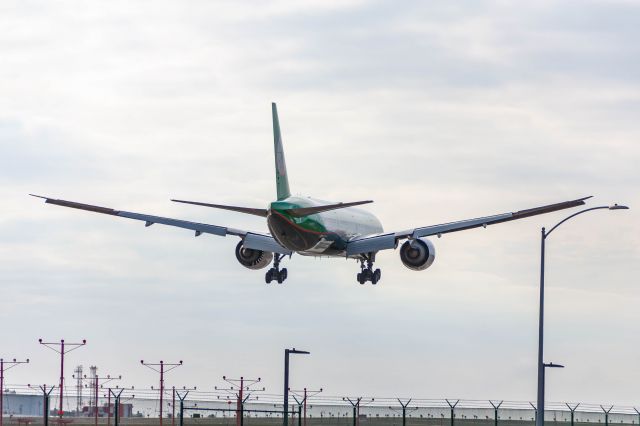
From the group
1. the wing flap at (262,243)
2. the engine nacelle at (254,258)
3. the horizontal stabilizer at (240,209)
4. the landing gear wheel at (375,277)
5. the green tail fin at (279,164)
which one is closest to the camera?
the horizontal stabilizer at (240,209)

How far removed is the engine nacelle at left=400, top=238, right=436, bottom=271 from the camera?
86.9m

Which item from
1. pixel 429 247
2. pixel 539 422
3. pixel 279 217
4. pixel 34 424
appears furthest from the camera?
pixel 34 424

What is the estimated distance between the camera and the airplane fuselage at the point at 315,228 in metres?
79.6

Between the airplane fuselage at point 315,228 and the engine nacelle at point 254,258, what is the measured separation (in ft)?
16.6

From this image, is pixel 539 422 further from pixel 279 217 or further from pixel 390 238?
pixel 390 238

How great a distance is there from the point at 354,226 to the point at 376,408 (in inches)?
527

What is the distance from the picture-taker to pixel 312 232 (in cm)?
8275

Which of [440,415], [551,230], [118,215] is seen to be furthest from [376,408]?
[551,230]

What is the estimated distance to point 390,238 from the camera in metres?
87.9

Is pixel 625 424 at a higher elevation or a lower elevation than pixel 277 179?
lower

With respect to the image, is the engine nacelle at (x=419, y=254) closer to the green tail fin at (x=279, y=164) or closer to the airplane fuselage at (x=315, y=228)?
the airplane fuselage at (x=315, y=228)

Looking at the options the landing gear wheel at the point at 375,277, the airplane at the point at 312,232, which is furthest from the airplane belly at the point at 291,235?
the landing gear wheel at the point at 375,277

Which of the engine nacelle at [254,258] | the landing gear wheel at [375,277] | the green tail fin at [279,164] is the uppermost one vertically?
the green tail fin at [279,164]

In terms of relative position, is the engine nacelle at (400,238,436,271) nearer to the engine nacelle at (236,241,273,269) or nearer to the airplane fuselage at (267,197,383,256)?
the airplane fuselage at (267,197,383,256)
